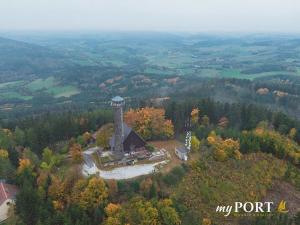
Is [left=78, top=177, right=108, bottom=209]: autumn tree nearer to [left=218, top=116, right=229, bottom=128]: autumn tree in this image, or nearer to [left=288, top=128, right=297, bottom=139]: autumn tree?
[left=218, top=116, right=229, bottom=128]: autumn tree

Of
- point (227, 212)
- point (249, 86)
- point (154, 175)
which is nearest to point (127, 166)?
point (154, 175)

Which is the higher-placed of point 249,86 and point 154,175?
point 154,175

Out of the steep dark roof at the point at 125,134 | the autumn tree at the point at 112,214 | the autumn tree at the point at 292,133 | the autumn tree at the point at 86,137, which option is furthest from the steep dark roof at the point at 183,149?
the autumn tree at the point at 292,133

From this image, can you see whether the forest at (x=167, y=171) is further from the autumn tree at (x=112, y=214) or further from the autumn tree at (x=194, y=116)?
the autumn tree at (x=194, y=116)

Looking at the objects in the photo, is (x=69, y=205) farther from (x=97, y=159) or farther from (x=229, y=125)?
(x=229, y=125)

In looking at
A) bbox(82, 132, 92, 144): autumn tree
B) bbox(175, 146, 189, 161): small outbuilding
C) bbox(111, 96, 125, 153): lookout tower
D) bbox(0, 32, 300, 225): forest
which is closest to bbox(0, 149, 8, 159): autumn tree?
bbox(0, 32, 300, 225): forest

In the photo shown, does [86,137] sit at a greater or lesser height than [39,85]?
greater

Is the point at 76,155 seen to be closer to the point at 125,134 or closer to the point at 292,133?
the point at 125,134

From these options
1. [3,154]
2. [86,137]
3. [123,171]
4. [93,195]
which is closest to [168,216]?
[93,195]
